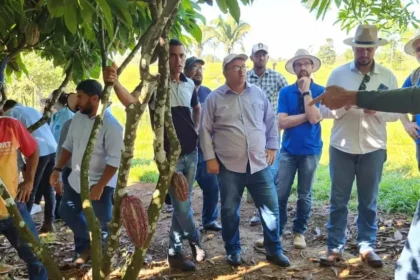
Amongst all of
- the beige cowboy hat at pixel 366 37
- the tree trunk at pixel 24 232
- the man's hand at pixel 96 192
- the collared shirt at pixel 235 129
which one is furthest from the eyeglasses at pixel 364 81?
the tree trunk at pixel 24 232

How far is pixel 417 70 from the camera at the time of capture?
3941mm

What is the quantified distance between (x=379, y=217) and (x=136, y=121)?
385 centimetres

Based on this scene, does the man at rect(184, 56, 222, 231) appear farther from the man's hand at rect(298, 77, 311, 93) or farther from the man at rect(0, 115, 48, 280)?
the man at rect(0, 115, 48, 280)

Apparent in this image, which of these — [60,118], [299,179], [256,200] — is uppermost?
[60,118]

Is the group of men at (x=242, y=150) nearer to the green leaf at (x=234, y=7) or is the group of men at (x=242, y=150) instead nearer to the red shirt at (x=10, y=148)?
the red shirt at (x=10, y=148)

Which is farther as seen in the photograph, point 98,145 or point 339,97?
point 98,145

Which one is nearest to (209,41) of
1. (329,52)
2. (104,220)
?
(329,52)

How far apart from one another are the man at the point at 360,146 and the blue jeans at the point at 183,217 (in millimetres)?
→ 1146

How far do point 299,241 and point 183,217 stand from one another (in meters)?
1.22

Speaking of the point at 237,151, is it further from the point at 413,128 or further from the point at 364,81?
the point at 413,128

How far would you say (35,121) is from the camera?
181 inches

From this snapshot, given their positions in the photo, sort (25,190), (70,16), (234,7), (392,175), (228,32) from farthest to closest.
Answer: (228,32) → (392,175) → (25,190) → (234,7) → (70,16)

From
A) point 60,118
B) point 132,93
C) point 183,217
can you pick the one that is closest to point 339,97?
point 132,93

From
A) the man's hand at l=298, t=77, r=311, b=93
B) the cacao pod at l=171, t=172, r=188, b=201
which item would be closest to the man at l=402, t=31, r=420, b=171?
the man's hand at l=298, t=77, r=311, b=93
